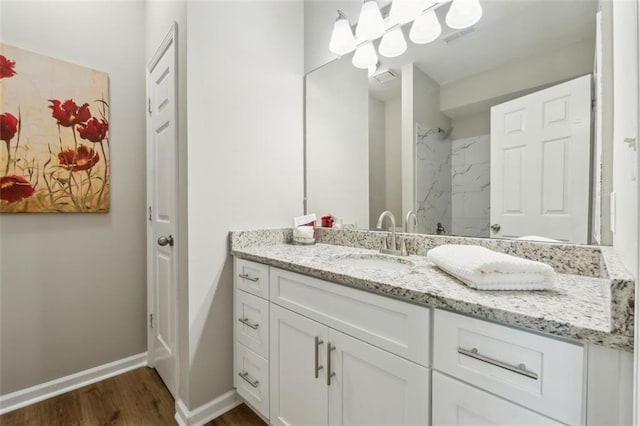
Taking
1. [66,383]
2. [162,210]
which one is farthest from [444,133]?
[66,383]

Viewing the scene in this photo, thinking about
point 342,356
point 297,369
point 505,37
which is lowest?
point 297,369

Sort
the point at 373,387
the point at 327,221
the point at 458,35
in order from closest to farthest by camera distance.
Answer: the point at 373,387, the point at 458,35, the point at 327,221

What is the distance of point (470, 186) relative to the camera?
1208 millimetres

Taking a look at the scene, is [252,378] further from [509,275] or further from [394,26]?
[394,26]

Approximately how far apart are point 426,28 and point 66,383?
2.73 metres

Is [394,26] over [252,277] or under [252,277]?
over

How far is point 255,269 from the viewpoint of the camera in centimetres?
133

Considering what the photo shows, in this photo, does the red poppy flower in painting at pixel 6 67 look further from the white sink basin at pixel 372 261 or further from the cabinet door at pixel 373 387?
the cabinet door at pixel 373 387

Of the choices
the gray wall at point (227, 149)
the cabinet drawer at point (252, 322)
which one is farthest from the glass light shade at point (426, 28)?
the cabinet drawer at point (252, 322)

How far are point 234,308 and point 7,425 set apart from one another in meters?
1.21

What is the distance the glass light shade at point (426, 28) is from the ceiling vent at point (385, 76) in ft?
0.59

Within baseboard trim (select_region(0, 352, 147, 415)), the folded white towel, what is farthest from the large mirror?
baseboard trim (select_region(0, 352, 147, 415))

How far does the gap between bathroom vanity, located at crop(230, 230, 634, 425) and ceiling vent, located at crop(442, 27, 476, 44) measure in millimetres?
888

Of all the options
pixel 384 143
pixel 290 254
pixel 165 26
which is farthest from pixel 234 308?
pixel 165 26
